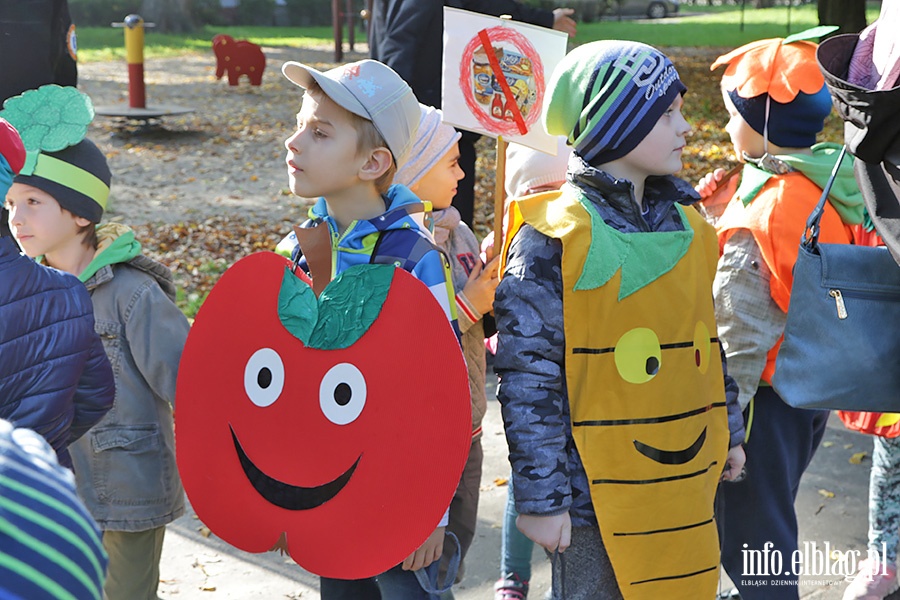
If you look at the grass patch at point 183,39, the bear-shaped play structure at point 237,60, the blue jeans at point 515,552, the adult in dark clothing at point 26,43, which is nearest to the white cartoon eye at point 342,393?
the blue jeans at point 515,552

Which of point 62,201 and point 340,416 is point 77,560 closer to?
point 340,416

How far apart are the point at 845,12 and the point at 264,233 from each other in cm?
821

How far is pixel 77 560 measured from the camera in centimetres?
106

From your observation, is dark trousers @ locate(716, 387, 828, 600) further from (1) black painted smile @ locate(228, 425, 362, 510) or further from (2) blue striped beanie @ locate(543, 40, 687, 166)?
(1) black painted smile @ locate(228, 425, 362, 510)

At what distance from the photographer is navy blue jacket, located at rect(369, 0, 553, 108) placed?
534 cm

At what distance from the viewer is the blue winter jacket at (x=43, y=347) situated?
2.36 m

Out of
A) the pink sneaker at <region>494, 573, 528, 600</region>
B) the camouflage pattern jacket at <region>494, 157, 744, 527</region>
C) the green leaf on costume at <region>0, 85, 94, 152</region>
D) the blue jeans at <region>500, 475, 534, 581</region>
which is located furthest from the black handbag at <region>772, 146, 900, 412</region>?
the green leaf on costume at <region>0, 85, 94, 152</region>

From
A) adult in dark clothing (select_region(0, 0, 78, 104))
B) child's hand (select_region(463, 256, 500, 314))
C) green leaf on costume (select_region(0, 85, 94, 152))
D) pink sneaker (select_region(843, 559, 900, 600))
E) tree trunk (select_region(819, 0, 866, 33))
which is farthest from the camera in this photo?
tree trunk (select_region(819, 0, 866, 33))

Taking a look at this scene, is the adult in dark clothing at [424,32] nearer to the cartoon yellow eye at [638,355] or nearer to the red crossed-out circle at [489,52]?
the red crossed-out circle at [489,52]

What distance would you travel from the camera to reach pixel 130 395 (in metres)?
3.14

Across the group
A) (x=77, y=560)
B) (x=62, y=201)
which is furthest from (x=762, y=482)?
(x=77, y=560)

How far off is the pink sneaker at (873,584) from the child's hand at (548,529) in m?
1.76

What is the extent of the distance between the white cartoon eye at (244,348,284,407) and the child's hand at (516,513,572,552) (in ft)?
2.17

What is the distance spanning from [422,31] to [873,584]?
3.33 m
